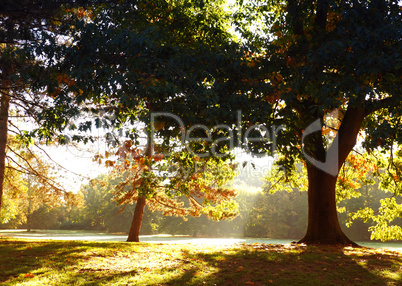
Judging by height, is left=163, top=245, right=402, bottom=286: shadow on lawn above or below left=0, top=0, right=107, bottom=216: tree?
below

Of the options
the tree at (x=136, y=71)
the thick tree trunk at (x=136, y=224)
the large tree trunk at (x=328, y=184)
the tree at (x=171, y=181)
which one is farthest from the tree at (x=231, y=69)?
the thick tree trunk at (x=136, y=224)

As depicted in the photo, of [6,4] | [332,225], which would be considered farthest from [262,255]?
[6,4]

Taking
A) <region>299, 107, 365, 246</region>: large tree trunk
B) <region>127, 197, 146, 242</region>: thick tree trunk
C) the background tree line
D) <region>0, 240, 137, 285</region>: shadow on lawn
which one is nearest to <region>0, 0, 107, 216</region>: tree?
<region>0, 240, 137, 285</region>: shadow on lawn

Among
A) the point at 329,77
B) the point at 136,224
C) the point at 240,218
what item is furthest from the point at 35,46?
the point at 240,218

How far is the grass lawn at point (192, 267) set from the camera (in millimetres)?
7008

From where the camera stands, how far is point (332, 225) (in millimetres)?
13281

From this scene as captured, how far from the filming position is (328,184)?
44.6 feet

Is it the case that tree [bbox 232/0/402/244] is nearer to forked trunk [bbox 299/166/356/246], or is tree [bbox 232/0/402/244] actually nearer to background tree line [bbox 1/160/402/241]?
forked trunk [bbox 299/166/356/246]

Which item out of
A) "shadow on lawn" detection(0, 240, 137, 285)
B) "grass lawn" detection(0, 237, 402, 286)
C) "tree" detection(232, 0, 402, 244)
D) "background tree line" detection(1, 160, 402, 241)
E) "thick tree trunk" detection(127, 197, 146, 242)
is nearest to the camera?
"shadow on lawn" detection(0, 240, 137, 285)

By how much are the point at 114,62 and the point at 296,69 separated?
16.0ft

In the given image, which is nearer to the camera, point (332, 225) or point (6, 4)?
point (6, 4)

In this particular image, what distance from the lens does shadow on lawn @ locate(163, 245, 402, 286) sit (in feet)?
23.5

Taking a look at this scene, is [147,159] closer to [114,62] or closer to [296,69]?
[114,62]

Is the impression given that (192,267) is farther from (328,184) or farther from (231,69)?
(328,184)
